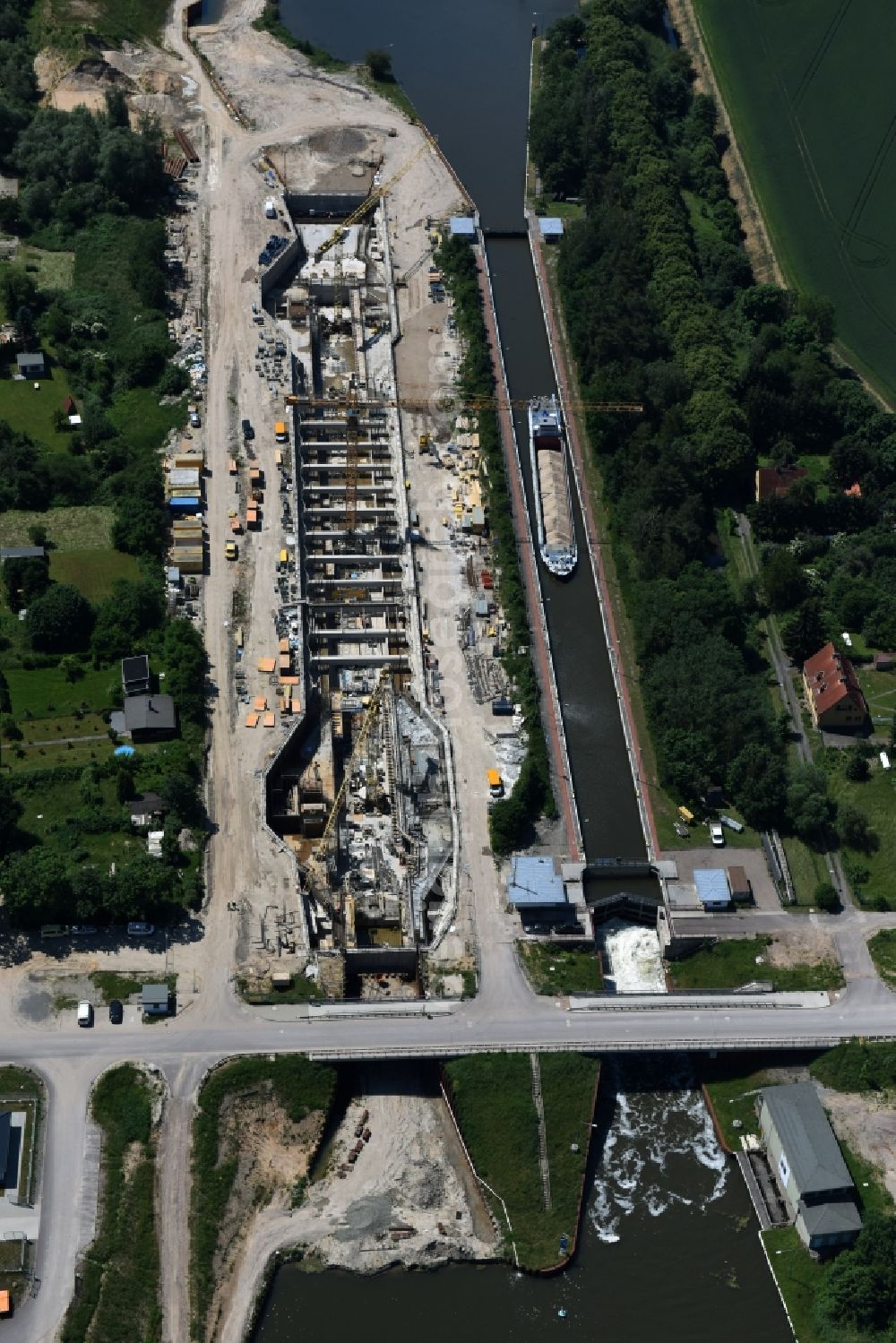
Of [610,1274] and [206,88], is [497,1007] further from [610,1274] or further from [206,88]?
[206,88]

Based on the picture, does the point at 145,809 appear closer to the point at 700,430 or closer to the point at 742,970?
the point at 742,970

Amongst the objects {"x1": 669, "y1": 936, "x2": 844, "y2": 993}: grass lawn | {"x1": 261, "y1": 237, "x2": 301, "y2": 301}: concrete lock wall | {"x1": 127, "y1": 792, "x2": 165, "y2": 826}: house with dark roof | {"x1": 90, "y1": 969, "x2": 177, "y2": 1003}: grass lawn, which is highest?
{"x1": 261, "y1": 237, "x2": 301, "y2": 301}: concrete lock wall

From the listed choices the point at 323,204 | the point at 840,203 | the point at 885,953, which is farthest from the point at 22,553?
the point at 840,203

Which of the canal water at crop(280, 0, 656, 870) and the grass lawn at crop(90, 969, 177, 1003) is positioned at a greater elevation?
the canal water at crop(280, 0, 656, 870)

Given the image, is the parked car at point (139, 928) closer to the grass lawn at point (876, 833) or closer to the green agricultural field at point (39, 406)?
the green agricultural field at point (39, 406)

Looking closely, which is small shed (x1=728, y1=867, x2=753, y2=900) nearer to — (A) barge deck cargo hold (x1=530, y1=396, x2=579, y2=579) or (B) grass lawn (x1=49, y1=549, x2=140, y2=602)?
(A) barge deck cargo hold (x1=530, y1=396, x2=579, y2=579)

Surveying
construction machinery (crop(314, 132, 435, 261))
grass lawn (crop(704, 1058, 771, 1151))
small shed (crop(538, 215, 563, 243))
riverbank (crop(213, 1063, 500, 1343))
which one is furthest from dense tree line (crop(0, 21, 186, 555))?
grass lawn (crop(704, 1058, 771, 1151))
